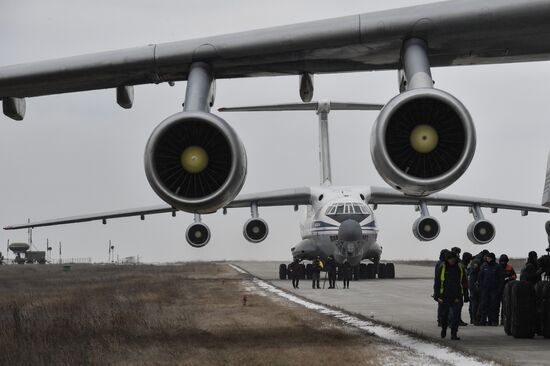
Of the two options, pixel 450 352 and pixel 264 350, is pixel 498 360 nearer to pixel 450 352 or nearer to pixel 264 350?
pixel 450 352

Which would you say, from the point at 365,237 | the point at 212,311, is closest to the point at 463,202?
the point at 365,237

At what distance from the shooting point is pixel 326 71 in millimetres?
11641

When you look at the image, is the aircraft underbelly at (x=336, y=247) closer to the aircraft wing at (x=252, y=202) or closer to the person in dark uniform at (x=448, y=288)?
the aircraft wing at (x=252, y=202)

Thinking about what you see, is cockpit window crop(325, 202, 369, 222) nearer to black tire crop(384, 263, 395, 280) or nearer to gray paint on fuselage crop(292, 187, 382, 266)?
gray paint on fuselage crop(292, 187, 382, 266)

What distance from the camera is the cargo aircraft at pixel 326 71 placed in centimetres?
983

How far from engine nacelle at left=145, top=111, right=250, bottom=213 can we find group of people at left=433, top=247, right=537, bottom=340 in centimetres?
428

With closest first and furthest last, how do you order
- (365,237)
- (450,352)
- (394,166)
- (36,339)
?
(394,166) → (450,352) → (36,339) → (365,237)

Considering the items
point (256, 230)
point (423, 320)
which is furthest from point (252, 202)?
point (423, 320)

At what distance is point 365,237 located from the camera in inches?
1305

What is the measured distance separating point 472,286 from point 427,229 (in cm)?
1900

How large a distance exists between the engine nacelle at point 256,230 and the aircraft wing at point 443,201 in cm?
400

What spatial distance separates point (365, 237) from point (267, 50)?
2300 centimetres

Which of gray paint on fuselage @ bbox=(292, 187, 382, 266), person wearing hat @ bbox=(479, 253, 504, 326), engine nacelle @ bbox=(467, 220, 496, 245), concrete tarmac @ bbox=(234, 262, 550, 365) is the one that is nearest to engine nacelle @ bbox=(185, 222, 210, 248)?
gray paint on fuselage @ bbox=(292, 187, 382, 266)

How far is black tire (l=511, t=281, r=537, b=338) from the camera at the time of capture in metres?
13.5
